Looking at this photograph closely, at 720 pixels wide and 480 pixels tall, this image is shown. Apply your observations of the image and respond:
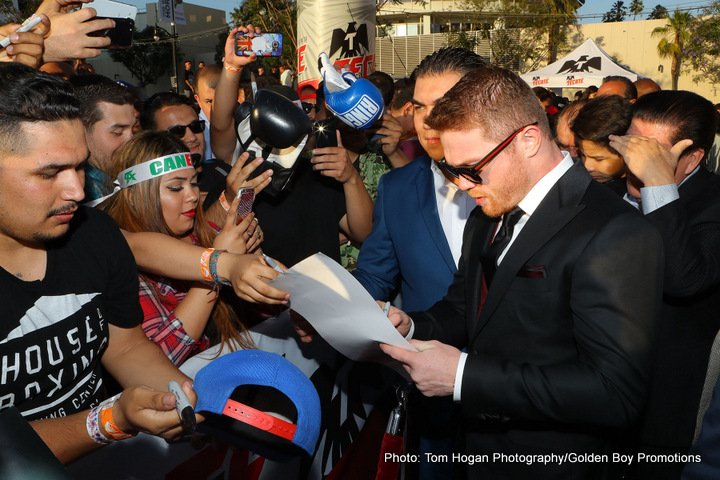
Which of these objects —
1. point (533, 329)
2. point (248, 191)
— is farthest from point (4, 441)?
point (248, 191)

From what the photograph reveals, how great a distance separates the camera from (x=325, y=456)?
310cm

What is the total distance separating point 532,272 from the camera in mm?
1979

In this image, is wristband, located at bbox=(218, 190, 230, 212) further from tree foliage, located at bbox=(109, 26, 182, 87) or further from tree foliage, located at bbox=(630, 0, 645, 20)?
tree foliage, located at bbox=(630, 0, 645, 20)

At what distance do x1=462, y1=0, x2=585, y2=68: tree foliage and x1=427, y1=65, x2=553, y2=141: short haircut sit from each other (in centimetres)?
3455

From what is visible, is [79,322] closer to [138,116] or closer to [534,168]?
[534,168]

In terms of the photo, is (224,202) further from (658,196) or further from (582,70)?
(582,70)

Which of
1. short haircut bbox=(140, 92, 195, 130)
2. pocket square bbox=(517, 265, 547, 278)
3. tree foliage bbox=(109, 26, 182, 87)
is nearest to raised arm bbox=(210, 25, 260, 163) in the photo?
A: short haircut bbox=(140, 92, 195, 130)

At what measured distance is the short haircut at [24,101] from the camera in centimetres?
184

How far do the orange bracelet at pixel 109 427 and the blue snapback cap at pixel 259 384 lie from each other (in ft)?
0.88

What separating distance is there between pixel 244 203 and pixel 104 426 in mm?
1424

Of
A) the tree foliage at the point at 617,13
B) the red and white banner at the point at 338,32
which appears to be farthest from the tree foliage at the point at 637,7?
the red and white banner at the point at 338,32

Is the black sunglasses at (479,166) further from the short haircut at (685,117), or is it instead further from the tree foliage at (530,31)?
the tree foliage at (530,31)

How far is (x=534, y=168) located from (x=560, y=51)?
37.7m

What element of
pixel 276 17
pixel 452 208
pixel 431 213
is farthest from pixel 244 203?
pixel 276 17
